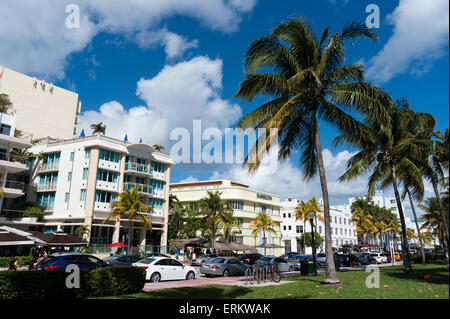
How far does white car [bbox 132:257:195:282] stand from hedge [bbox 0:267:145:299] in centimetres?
582

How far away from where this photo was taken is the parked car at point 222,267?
24906 mm

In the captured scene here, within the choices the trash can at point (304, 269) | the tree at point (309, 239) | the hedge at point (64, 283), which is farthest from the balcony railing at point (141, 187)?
the tree at point (309, 239)

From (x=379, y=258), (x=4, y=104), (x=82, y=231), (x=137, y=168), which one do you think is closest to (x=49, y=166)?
(x=4, y=104)

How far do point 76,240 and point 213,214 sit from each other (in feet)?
72.6

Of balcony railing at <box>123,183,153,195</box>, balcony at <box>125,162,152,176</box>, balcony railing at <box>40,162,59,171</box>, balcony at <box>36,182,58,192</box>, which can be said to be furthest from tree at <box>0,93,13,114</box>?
balcony railing at <box>123,183,153,195</box>

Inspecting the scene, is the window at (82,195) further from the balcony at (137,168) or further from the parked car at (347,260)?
the parked car at (347,260)

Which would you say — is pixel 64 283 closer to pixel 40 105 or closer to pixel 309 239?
pixel 40 105

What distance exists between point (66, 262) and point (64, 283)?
6.78 m

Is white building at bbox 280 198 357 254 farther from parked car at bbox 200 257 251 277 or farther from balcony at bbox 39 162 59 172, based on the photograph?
parked car at bbox 200 257 251 277

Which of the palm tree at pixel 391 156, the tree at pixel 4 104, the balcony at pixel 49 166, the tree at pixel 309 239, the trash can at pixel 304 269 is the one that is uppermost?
the tree at pixel 4 104

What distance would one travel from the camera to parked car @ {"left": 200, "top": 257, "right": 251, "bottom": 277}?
24906 mm

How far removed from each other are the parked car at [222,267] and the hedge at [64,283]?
1232 cm
